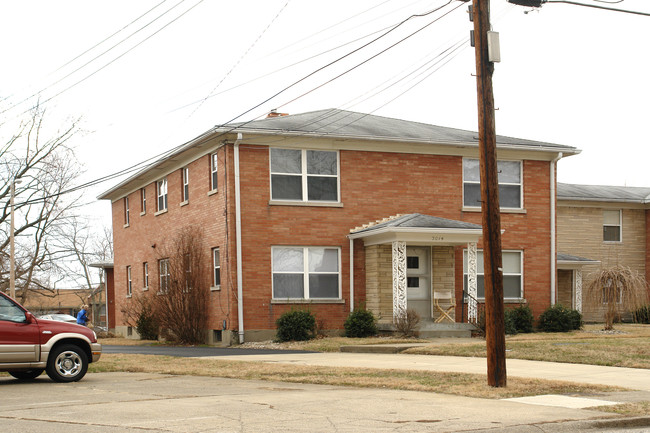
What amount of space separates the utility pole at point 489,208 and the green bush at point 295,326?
38.2 feet

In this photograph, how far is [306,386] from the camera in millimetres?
13281

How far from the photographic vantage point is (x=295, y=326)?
23.6m

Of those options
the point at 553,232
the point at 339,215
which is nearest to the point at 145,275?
the point at 339,215

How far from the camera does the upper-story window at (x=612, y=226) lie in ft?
117

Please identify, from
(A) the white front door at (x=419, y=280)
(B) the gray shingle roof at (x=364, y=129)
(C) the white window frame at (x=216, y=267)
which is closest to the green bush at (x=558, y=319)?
(A) the white front door at (x=419, y=280)

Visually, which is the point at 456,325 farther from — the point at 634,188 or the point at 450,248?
the point at 634,188

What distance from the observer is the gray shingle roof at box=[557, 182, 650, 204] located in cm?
3462

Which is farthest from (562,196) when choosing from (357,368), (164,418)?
(164,418)

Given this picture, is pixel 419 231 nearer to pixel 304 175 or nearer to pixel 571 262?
pixel 304 175

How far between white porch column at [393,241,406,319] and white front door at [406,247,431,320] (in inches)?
67.9

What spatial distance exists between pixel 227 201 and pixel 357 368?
402 inches

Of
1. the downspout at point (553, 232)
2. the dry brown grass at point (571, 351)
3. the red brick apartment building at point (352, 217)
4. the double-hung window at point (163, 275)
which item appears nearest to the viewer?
the dry brown grass at point (571, 351)

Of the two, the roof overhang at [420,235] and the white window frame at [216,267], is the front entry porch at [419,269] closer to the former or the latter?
the roof overhang at [420,235]

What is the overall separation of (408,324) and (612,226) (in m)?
16.3
